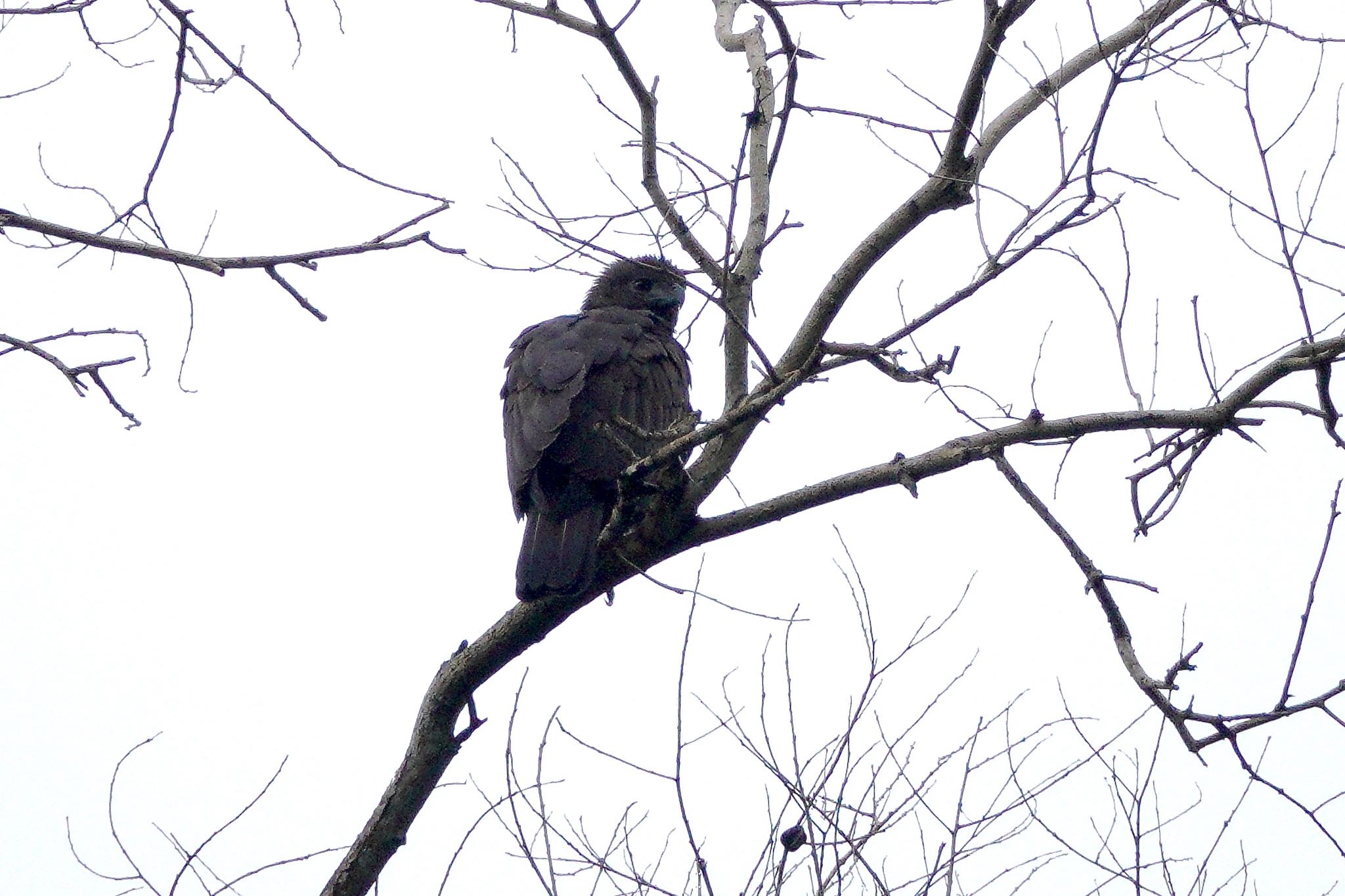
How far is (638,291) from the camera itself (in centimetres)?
612

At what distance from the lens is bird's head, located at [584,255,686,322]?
5887 mm

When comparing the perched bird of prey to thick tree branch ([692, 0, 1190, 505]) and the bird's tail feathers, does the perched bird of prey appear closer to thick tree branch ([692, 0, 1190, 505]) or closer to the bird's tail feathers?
the bird's tail feathers

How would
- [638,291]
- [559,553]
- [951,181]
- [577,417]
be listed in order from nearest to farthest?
[951,181] → [559,553] → [577,417] → [638,291]

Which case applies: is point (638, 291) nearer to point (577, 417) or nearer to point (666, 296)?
point (666, 296)

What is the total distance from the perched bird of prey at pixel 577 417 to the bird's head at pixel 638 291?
40cm

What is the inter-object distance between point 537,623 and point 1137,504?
5.60 feet

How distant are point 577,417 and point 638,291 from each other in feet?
5.55

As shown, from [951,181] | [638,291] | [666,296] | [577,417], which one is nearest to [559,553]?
[577,417]

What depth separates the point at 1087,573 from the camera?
133 inches

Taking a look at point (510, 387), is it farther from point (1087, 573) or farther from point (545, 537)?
point (1087, 573)

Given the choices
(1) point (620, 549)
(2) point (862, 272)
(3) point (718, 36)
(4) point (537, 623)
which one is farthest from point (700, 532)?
(3) point (718, 36)

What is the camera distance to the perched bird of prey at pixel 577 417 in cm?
396

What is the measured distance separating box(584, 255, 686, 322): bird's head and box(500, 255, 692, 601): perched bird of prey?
40 cm

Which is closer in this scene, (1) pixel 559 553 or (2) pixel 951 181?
(2) pixel 951 181
